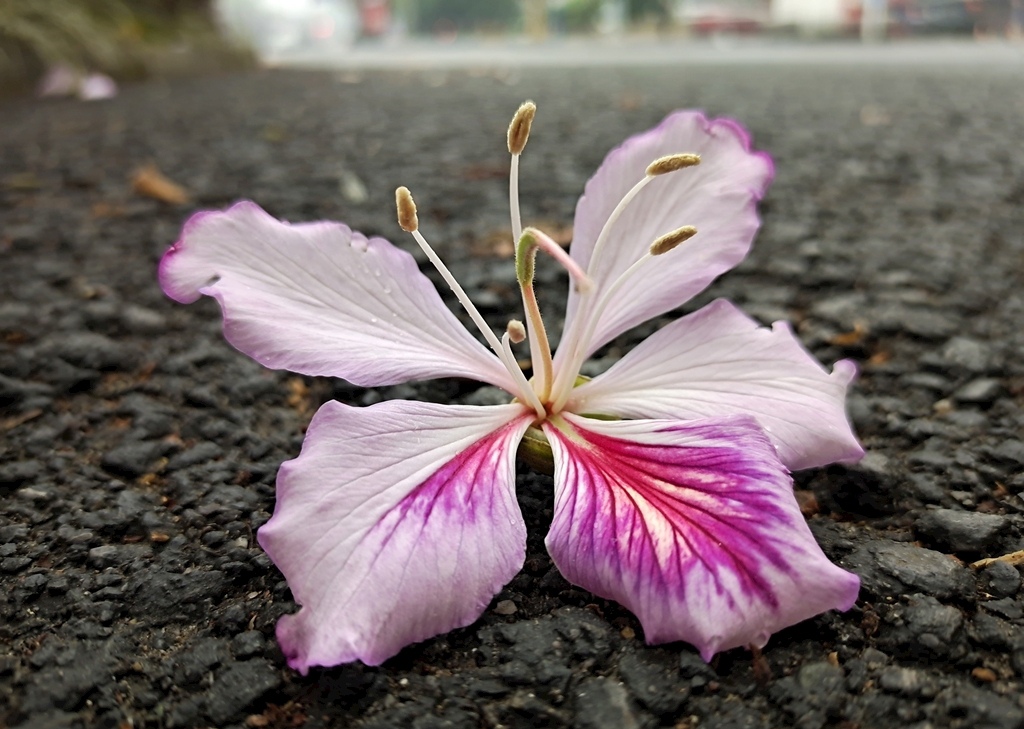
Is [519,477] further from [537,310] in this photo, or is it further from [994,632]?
[994,632]

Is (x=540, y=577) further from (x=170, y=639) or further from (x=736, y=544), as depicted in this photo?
(x=170, y=639)

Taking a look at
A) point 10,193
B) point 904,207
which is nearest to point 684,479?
point 904,207

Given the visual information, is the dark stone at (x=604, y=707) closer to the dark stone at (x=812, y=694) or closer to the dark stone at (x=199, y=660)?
the dark stone at (x=812, y=694)

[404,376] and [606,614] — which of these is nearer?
[606,614]

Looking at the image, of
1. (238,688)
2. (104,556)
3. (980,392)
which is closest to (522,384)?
(238,688)

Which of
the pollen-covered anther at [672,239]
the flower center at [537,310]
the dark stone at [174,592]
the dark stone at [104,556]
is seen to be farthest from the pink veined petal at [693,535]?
the dark stone at [104,556]

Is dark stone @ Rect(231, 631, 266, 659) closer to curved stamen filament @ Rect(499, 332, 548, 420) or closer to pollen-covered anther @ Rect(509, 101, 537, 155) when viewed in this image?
curved stamen filament @ Rect(499, 332, 548, 420)
